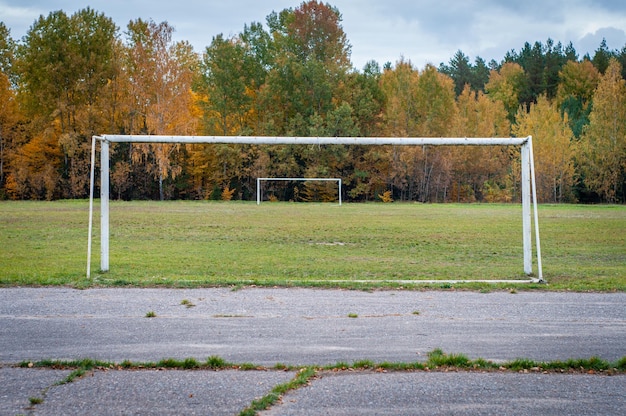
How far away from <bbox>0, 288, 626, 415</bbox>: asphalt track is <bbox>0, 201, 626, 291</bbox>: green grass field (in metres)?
1.36

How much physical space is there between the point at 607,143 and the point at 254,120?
2981 cm

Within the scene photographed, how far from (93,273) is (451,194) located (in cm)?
4104

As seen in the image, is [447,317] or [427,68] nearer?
[447,317]

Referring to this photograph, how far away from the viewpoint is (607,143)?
49.5 metres

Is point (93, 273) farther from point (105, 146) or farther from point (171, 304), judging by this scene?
point (171, 304)

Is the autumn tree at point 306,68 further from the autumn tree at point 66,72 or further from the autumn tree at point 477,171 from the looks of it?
the autumn tree at point 66,72

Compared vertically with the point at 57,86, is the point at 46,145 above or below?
below

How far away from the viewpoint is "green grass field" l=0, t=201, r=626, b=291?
431 inches

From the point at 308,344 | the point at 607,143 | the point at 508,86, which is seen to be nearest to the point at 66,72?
the point at 607,143

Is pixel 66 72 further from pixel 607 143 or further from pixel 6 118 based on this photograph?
pixel 607 143

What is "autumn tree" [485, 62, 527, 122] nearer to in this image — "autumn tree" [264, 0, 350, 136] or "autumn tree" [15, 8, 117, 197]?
"autumn tree" [264, 0, 350, 136]

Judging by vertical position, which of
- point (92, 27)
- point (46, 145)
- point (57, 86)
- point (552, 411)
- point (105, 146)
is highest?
point (92, 27)

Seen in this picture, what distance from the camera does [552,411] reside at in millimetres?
4445

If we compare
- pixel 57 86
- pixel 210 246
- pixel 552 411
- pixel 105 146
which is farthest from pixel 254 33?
pixel 552 411
